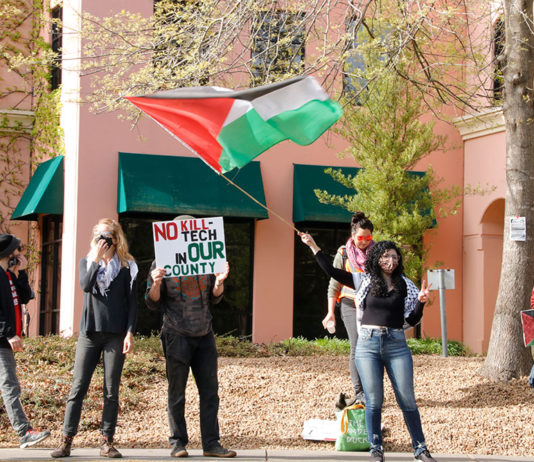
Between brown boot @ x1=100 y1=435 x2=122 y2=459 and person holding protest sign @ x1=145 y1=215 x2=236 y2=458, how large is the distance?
46 centimetres

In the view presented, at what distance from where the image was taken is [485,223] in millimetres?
16516

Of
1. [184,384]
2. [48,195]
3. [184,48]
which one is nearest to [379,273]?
[184,384]

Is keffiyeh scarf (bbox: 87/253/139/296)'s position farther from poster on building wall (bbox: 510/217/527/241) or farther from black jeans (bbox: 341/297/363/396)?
poster on building wall (bbox: 510/217/527/241)

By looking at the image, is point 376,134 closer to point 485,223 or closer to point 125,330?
point 485,223

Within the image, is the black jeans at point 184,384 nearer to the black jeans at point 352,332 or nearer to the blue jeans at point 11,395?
the blue jeans at point 11,395

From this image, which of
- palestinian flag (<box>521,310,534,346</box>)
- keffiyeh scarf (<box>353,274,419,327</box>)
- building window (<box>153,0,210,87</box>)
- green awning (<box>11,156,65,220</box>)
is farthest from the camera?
green awning (<box>11,156,65,220</box>)

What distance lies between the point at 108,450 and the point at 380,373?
7.68 feet

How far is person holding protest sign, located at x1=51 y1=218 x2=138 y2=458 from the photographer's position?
6.87 metres

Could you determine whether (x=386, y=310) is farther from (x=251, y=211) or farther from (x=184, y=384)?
(x=251, y=211)

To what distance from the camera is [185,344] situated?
7.00m

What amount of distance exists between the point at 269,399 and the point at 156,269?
295cm

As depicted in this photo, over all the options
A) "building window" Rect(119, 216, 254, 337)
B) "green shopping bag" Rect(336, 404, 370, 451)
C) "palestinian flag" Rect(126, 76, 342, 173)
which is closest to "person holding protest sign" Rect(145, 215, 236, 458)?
"palestinian flag" Rect(126, 76, 342, 173)

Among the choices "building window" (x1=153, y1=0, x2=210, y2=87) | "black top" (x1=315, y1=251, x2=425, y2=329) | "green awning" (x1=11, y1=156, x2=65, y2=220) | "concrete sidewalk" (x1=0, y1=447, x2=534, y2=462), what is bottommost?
"concrete sidewalk" (x1=0, y1=447, x2=534, y2=462)

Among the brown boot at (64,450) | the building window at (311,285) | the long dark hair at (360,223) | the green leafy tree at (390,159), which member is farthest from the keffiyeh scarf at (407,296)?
the building window at (311,285)
